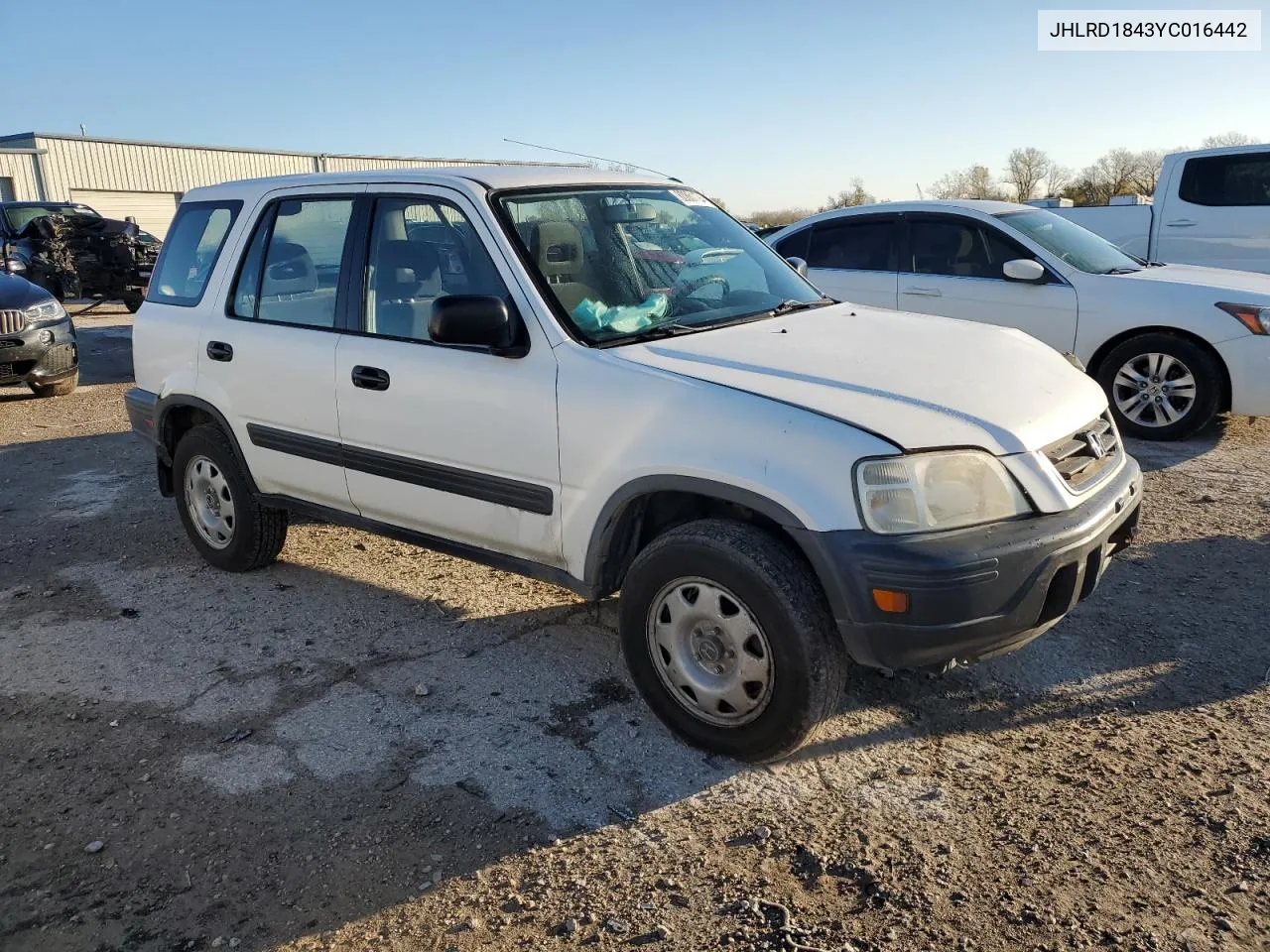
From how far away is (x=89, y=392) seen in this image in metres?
10.6

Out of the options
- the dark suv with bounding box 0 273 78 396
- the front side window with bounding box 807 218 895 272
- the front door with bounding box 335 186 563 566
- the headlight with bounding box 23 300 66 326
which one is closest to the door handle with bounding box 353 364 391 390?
the front door with bounding box 335 186 563 566

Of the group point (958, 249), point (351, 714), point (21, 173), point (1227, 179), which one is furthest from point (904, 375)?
point (21, 173)

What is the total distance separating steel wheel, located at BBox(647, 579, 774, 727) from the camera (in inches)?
124

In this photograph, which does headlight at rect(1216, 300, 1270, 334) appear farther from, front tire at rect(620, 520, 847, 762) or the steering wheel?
front tire at rect(620, 520, 847, 762)

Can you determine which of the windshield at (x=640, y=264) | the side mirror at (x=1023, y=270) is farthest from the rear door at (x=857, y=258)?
the windshield at (x=640, y=264)

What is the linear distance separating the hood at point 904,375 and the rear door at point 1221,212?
24.6 feet

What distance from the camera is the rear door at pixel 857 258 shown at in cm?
818

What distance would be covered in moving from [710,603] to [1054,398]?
1326mm

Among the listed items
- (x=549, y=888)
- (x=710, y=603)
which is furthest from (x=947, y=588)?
(x=549, y=888)

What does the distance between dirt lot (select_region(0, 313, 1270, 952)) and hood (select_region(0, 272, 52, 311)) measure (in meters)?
6.03

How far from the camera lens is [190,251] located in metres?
5.07

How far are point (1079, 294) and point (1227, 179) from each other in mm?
4073

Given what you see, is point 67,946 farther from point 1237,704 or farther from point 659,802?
point 1237,704

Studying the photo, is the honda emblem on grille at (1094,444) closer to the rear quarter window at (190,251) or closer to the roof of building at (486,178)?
the roof of building at (486,178)
